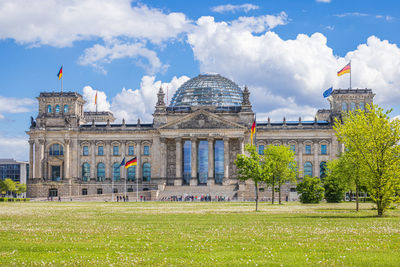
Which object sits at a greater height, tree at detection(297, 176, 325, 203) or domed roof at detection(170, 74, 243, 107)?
domed roof at detection(170, 74, 243, 107)

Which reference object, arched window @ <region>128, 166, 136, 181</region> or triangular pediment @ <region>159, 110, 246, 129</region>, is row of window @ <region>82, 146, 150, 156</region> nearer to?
arched window @ <region>128, 166, 136, 181</region>

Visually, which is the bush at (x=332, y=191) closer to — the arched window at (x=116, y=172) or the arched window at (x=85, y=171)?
the arched window at (x=116, y=172)

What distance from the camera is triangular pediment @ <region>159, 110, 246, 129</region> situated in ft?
371

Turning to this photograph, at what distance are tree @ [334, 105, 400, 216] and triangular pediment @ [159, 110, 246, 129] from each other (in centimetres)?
6867

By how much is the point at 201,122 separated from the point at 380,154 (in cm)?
7201

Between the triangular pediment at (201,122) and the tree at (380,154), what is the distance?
68.7 metres

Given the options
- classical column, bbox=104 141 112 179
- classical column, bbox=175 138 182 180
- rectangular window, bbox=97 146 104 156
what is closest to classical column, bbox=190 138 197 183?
classical column, bbox=175 138 182 180

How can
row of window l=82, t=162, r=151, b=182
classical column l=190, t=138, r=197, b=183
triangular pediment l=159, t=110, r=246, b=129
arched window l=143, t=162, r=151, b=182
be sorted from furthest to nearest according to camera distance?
row of window l=82, t=162, r=151, b=182, arched window l=143, t=162, r=151, b=182, classical column l=190, t=138, r=197, b=183, triangular pediment l=159, t=110, r=246, b=129

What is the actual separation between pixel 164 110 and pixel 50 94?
88.2 feet

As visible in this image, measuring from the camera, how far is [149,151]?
119688 millimetres

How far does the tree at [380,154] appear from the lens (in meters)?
42.2

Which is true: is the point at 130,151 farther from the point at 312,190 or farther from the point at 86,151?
the point at 312,190

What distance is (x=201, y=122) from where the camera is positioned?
372 feet

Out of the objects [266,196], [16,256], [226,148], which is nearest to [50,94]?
[226,148]
